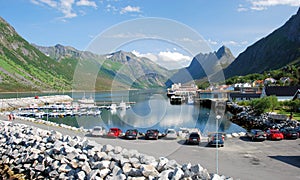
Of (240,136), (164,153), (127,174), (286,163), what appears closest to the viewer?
(127,174)

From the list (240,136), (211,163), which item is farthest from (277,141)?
(211,163)

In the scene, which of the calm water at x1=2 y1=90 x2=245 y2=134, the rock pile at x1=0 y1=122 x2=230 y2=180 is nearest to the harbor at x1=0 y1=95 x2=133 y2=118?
the calm water at x1=2 y1=90 x2=245 y2=134

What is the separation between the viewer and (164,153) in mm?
21578

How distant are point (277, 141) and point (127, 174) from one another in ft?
69.1

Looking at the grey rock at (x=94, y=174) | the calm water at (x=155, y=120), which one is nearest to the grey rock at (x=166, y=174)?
the grey rock at (x=94, y=174)

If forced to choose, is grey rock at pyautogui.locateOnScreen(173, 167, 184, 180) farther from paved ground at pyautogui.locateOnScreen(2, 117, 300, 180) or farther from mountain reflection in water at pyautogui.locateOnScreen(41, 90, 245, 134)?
mountain reflection in water at pyautogui.locateOnScreen(41, 90, 245, 134)

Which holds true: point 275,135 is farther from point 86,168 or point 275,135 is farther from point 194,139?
point 86,168

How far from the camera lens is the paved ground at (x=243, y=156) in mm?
16578

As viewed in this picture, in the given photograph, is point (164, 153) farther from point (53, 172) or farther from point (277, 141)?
point (277, 141)

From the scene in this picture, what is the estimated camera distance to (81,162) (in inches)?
603

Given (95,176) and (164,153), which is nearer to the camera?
(95,176)

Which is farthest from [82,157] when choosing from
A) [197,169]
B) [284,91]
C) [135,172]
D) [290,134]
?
[284,91]

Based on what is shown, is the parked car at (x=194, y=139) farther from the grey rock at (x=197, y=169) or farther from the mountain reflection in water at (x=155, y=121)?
the mountain reflection in water at (x=155, y=121)

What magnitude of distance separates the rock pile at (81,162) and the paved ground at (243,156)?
14.3 feet
